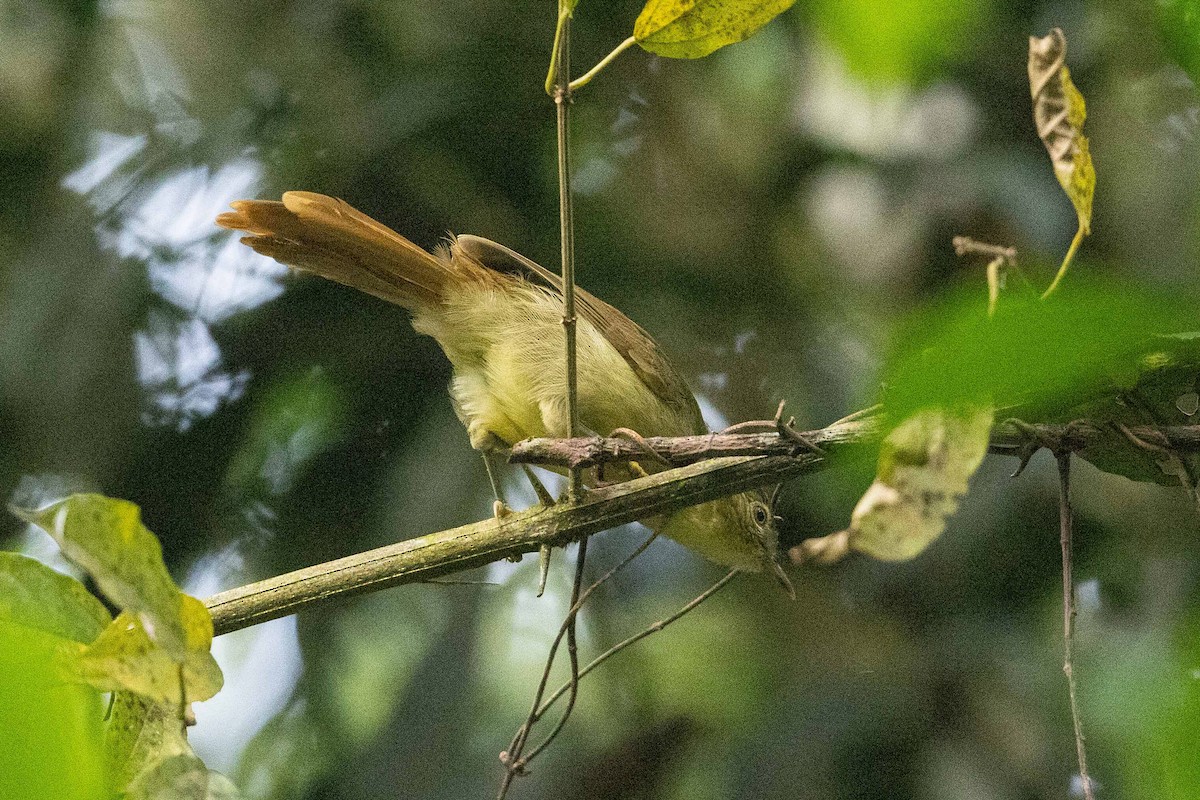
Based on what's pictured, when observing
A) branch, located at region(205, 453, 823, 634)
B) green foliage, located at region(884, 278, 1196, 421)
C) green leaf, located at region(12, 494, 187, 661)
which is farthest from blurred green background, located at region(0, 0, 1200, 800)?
green foliage, located at region(884, 278, 1196, 421)

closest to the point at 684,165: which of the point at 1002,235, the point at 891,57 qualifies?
the point at 1002,235

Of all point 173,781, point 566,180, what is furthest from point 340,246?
point 173,781

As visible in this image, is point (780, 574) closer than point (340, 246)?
No

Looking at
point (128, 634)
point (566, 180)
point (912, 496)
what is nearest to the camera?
point (912, 496)

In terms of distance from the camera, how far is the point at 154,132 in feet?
14.5

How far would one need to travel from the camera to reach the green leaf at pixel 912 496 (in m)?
1.13

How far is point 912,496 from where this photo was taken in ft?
3.80

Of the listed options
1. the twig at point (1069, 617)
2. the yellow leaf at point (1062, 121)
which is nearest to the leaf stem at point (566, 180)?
the yellow leaf at point (1062, 121)

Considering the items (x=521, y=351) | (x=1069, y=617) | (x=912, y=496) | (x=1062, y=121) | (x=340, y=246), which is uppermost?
(x=340, y=246)

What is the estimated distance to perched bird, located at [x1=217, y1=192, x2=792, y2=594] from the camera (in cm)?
300

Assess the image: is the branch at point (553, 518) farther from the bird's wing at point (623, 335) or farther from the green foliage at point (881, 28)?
the bird's wing at point (623, 335)

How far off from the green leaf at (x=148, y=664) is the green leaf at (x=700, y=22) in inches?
37.7

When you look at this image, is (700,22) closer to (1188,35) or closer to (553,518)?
(1188,35)

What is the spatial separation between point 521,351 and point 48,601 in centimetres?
181
